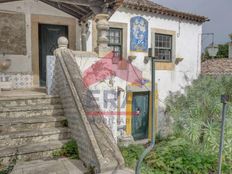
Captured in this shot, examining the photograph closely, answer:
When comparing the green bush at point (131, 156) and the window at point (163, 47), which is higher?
the window at point (163, 47)

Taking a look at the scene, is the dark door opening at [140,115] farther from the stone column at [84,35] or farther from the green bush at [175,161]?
the green bush at [175,161]

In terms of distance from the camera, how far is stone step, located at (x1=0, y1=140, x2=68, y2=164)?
3.67 metres

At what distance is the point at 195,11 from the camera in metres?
11.8

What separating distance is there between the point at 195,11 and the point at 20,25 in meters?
8.72

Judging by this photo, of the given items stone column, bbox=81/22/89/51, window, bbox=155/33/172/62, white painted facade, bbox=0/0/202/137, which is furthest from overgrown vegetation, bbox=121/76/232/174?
stone column, bbox=81/22/89/51

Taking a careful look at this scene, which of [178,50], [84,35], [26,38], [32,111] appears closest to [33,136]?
[32,111]

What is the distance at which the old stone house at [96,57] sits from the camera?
173 inches

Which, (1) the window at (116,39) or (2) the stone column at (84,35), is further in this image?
(1) the window at (116,39)

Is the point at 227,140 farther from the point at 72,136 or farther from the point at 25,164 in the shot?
the point at 25,164

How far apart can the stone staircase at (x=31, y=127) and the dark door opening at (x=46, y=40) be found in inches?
153


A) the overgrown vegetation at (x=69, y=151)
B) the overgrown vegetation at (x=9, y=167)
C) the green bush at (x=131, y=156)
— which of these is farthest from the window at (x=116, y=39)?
the overgrown vegetation at (x=9, y=167)

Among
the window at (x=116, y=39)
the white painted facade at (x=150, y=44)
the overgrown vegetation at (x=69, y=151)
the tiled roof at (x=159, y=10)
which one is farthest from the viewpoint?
the window at (x=116, y=39)

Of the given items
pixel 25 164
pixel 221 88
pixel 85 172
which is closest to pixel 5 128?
pixel 25 164

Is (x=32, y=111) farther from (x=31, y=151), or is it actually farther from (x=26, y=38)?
(x=26, y=38)
